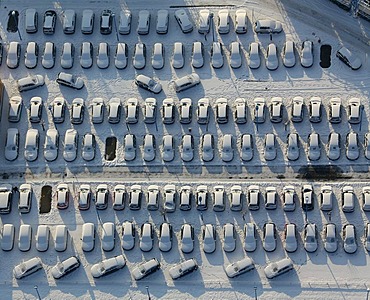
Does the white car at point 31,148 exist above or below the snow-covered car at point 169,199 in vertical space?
above

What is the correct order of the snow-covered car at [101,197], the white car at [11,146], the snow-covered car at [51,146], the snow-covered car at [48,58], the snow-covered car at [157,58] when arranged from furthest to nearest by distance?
1. the snow-covered car at [48,58]
2. the snow-covered car at [157,58]
3. the white car at [11,146]
4. the snow-covered car at [51,146]
5. the snow-covered car at [101,197]

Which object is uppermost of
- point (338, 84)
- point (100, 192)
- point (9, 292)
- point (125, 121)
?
point (338, 84)

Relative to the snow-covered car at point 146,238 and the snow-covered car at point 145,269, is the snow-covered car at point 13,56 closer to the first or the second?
the snow-covered car at point 146,238

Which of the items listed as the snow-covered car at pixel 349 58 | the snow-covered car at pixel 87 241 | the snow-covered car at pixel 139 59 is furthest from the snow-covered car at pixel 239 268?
the snow-covered car at pixel 349 58

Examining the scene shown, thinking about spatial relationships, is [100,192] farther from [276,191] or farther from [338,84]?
[338,84]

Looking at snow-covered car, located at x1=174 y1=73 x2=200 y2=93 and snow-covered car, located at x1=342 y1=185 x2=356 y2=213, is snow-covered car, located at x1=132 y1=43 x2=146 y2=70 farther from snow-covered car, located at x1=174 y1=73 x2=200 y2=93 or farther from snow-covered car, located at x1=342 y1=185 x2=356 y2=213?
snow-covered car, located at x1=342 y1=185 x2=356 y2=213

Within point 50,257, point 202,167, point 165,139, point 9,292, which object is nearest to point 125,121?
point 165,139

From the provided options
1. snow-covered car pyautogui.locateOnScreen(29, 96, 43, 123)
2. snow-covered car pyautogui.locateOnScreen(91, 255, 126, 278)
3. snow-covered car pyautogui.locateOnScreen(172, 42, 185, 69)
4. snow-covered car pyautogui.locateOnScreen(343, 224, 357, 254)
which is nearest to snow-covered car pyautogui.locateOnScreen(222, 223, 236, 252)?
snow-covered car pyautogui.locateOnScreen(91, 255, 126, 278)
